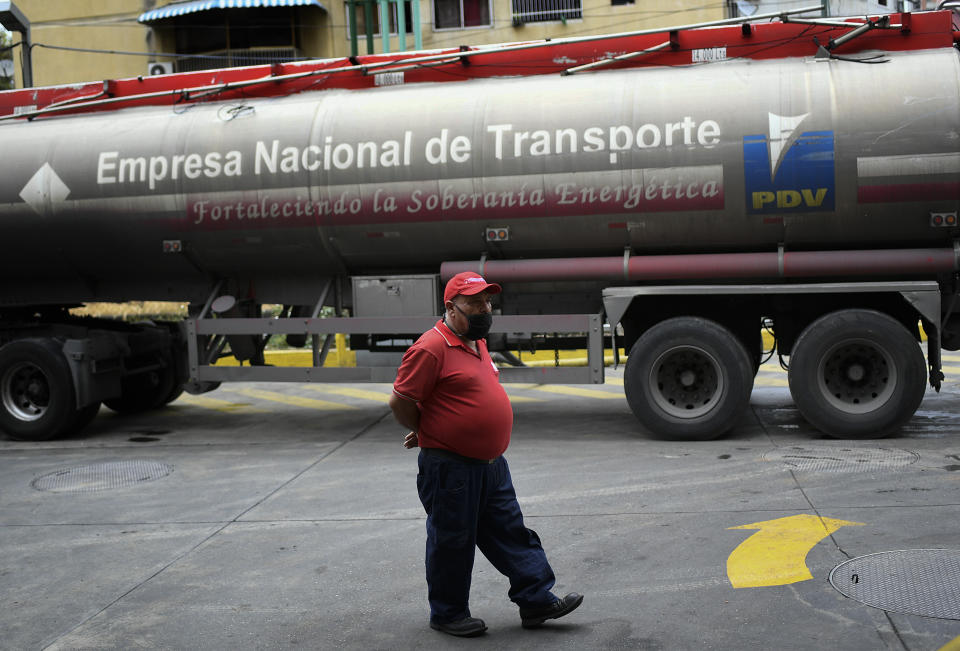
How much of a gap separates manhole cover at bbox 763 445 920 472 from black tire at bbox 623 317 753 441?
711 mm

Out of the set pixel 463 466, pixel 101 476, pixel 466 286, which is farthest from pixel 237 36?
pixel 463 466

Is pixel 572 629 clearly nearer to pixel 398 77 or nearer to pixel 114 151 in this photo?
pixel 398 77

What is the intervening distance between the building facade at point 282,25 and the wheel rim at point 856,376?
799 inches

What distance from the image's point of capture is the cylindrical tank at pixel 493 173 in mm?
8984

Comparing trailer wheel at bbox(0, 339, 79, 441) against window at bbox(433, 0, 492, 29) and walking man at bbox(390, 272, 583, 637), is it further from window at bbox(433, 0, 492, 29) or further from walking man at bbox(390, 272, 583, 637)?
window at bbox(433, 0, 492, 29)

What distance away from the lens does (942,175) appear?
883 centimetres

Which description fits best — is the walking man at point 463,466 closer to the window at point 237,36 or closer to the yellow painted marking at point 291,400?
the yellow painted marking at point 291,400

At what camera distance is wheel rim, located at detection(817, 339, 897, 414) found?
9.12 meters

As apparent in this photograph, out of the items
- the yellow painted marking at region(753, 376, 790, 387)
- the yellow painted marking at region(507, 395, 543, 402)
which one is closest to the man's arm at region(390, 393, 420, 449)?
Result: the yellow painted marking at region(507, 395, 543, 402)

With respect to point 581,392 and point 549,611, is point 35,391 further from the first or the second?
point 549,611

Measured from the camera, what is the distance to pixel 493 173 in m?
9.69

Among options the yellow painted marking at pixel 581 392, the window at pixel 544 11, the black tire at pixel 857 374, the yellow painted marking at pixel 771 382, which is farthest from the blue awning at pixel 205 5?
the black tire at pixel 857 374

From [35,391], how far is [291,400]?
3.51 meters

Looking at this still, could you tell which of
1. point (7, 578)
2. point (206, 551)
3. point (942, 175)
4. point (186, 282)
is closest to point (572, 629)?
point (206, 551)
